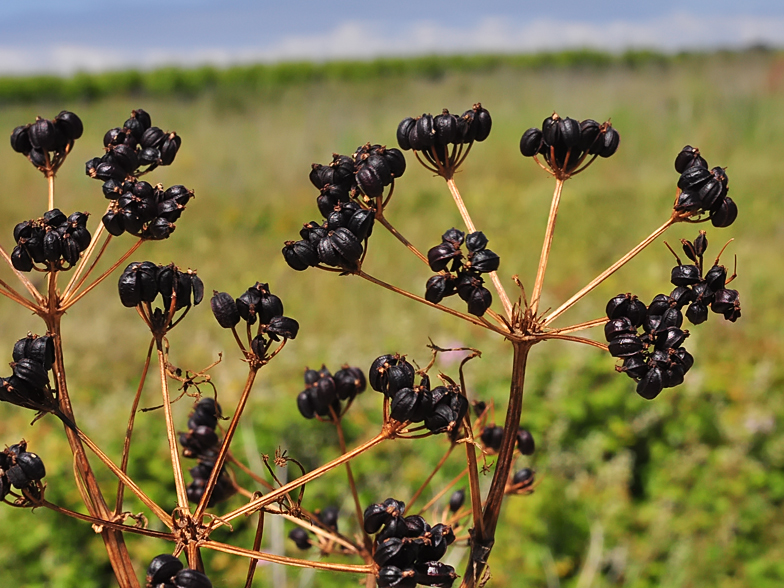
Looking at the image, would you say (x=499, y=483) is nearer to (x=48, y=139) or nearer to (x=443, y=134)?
(x=443, y=134)

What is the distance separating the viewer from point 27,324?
1023 cm

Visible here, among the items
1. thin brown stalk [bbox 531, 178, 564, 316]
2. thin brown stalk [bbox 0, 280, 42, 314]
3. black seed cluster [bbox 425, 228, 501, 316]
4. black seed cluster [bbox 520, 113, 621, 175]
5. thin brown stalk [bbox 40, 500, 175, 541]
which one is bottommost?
thin brown stalk [bbox 40, 500, 175, 541]

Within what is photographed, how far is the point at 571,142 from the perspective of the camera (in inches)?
50.8

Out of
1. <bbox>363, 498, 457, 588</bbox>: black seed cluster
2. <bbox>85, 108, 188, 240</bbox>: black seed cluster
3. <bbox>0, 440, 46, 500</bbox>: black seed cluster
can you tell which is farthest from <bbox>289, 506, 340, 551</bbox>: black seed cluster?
<bbox>85, 108, 188, 240</bbox>: black seed cluster

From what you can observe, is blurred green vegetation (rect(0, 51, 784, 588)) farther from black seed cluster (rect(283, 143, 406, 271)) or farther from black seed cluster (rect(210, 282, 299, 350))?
black seed cluster (rect(283, 143, 406, 271))

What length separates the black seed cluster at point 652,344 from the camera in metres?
1.06

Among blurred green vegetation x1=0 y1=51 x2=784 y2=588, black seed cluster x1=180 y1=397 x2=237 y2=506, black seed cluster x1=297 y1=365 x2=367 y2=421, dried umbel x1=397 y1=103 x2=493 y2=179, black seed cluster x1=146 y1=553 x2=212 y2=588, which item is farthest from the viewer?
blurred green vegetation x1=0 y1=51 x2=784 y2=588

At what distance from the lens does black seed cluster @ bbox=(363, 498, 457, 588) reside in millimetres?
960

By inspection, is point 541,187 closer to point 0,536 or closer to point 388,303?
point 388,303

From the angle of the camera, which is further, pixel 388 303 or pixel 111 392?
pixel 388 303

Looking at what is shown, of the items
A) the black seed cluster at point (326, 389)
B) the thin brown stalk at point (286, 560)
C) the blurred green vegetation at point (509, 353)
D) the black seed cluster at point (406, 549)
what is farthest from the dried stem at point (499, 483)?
the blurred green vegetation at point (509, 353)

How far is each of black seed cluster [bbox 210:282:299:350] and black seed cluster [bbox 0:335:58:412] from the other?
24cm

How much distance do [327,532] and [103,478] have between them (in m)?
4.71

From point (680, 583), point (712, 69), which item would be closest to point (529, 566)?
point (680, 583)
